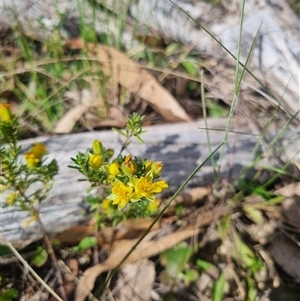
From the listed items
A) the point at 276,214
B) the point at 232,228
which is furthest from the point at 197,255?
the point at 276,214

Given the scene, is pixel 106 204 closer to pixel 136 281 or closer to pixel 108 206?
pixel 108 206

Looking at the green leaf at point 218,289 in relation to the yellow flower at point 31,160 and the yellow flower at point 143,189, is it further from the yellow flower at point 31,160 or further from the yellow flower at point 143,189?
the yellow flower at point 31,160

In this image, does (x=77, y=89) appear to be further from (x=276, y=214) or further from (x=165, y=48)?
(x=276, y=214)

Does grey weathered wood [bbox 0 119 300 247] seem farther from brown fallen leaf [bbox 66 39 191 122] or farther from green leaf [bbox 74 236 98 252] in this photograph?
brown fallen leaf [bbox 66 39 191 122]

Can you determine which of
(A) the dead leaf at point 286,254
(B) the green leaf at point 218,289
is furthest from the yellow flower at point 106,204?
(A) the dead leaf at point 286,254

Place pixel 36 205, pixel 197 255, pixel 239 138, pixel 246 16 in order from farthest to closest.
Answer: pixel 246 16
pixel 239 138
pixel 197 255
pixel 36 205

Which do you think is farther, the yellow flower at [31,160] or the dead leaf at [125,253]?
the dead leaf at [125,253]

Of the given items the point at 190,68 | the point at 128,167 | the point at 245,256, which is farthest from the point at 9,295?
the point at 190,68
